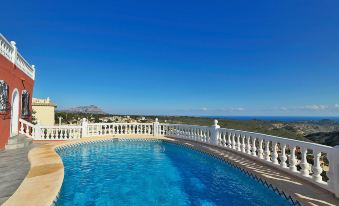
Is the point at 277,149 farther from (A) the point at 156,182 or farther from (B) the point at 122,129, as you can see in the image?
(B) the point at 122,129

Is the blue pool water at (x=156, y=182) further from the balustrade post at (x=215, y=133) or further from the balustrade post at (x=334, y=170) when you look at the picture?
the balustrade post at (x=215, y=133)

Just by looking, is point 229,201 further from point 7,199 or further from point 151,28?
point 151,28

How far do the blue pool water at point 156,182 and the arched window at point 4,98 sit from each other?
3.51 meters

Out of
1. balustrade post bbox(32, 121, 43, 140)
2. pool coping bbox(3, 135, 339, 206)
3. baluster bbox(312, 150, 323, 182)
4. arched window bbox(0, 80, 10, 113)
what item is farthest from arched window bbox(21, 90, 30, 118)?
baluster bbox(312, 150, 323, 182)

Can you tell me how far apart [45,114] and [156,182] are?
24.4 metres

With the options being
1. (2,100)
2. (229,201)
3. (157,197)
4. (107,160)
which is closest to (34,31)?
(2,100)

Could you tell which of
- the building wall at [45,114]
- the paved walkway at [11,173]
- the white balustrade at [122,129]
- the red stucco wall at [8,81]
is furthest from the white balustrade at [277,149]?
the building wall at [45,114]

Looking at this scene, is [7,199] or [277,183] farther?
[277,183]

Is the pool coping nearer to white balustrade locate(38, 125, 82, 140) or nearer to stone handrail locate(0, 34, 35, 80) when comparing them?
stone handrail locate(0, 34, 35, 80)

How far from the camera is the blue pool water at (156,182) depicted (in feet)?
19.9

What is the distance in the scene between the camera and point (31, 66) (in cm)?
1836

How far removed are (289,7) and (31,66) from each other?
18.6 meters

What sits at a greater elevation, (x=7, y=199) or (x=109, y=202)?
(x=7, y=199)

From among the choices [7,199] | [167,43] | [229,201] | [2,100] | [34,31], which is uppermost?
[167,43]
